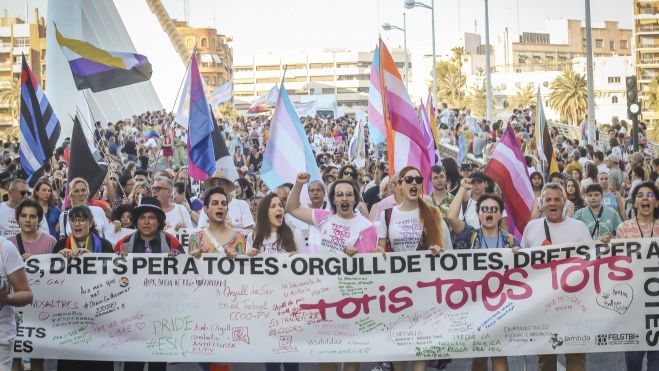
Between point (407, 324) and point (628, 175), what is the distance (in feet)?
34.9

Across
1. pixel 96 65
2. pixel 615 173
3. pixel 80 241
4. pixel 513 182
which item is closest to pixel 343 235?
pixel 80 241

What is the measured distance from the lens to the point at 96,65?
1495 cm

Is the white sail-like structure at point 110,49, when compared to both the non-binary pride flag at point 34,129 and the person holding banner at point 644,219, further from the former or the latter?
the person holding banner at point 644,219

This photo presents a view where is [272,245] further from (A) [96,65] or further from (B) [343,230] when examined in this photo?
(A) [96,65]

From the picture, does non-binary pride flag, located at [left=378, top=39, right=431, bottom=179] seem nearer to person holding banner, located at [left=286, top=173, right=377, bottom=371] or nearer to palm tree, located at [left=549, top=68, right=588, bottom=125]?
person holding banner, located at [left=286, top=173, right=377, bottom=371]

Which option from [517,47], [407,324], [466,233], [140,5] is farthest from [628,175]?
[517,47]

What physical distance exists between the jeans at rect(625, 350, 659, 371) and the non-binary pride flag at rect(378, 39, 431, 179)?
3.47 m

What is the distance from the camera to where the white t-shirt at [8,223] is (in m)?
10.1

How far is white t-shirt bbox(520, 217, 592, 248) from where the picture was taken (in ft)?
26.3

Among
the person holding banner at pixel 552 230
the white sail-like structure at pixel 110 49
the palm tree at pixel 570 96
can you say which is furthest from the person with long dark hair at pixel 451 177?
the palm tree at pixel 570 96

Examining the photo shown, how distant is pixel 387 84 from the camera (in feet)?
37.7

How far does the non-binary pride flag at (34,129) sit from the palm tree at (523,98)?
345ft

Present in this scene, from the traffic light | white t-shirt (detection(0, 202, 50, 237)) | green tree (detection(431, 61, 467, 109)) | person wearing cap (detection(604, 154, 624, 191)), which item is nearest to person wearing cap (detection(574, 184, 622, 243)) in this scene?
white t-shirt (detection(0, 202, 50, 237))

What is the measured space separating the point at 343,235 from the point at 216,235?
0.91 meters
